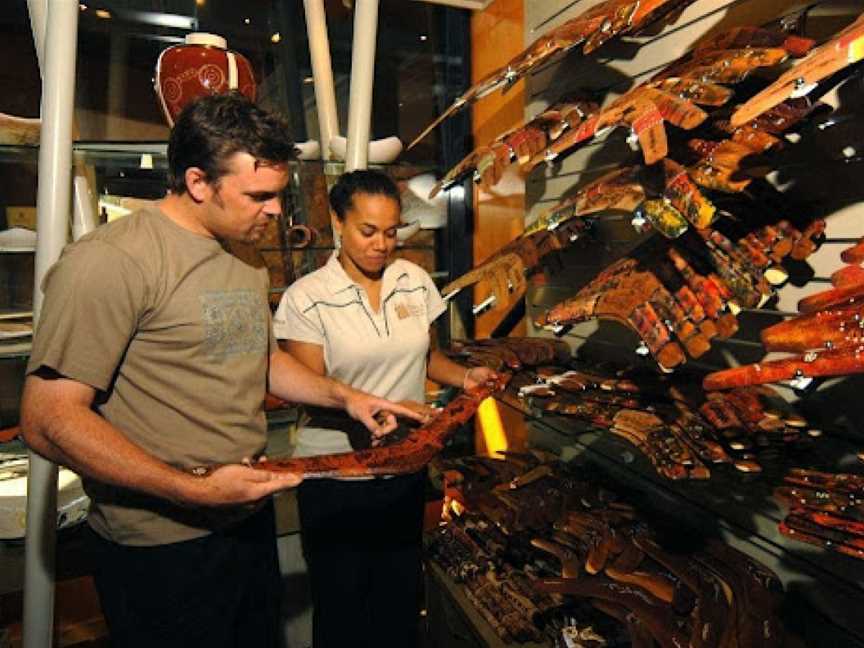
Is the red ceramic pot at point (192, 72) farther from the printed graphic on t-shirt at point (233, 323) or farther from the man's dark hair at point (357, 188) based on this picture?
the printed graphic on t-shirt at point (233, 323)

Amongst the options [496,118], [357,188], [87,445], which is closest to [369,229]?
[357,188]

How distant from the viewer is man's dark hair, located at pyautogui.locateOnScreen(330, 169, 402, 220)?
6.03 feet

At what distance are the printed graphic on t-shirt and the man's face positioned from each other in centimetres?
16

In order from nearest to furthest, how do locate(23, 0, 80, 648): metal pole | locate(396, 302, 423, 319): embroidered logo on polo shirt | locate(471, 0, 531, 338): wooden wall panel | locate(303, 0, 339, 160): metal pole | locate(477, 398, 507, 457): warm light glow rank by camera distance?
locate(23, 0, 80, 648): metal pole
locate(396, 302, 423, 319): embroidered logo on polo shirt
locate(303, 0, 339, 160): metal pole
locate(471, 0, 531, 338): wooden wall panel
locate(477, 398, 507, 457): warm light glow

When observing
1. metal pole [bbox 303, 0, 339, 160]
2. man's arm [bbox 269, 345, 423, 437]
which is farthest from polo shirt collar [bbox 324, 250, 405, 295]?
metal pole [bbox 303, 0, 339, 160]

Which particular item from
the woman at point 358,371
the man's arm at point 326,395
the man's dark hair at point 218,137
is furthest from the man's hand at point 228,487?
the man's dark hair at point 218,137

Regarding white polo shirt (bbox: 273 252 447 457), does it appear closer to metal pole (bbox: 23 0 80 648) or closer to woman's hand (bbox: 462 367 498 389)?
woman's hand (bbox: 462 367 498 389)

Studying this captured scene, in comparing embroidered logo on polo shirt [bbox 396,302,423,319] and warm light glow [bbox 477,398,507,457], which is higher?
embroidered logo on polo shirt [bbox 396,302,423,319]

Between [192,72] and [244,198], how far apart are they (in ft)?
2.78

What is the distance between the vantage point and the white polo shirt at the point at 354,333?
71.0 inches

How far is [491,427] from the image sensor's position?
303cm

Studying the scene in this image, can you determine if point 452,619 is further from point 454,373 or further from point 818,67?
point 818,67

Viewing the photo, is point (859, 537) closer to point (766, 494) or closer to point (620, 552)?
point (766, 494)

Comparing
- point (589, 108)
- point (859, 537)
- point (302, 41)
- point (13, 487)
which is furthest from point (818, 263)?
point (302, 41)
